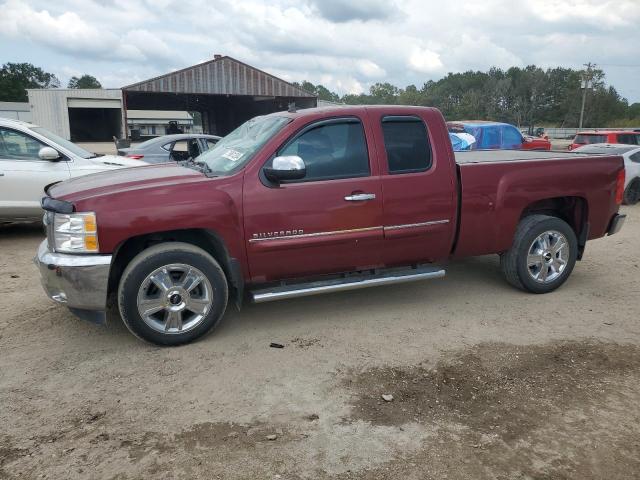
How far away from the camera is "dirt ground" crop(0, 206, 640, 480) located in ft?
9.07

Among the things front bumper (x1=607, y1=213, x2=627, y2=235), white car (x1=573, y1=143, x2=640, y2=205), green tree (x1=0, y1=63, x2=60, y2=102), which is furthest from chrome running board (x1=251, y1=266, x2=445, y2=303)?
green tree (x1=0, y1=63, x2=60, y2=102)

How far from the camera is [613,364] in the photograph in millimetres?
3895

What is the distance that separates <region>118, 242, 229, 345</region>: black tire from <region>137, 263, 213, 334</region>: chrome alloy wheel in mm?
18

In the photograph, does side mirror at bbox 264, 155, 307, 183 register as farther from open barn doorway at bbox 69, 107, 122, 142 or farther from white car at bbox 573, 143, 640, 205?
open barn doorway at bbox 69, 107, 122, 142

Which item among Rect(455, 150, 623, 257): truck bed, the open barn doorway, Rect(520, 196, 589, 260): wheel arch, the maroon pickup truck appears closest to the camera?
the maroon pickup truck

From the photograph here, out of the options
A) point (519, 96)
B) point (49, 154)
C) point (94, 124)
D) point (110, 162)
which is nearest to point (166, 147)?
point (110, 162)

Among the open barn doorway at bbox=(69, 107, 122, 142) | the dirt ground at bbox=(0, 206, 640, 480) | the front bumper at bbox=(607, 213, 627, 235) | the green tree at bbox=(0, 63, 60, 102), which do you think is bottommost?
the dirt ground at bbox=(0, 206, 640, 480)

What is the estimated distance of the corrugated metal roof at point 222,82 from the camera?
97.1ft

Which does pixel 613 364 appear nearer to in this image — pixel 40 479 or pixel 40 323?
pixel 40 479

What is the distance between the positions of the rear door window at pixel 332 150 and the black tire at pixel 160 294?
3.57ft

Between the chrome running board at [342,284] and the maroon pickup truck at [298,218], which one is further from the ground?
the maroon pickup truck at [298,218]

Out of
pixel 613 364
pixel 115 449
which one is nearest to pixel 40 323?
pixel 115 449

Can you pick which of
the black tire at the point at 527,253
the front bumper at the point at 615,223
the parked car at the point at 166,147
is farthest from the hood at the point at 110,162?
the front bumper at the point at 615,223

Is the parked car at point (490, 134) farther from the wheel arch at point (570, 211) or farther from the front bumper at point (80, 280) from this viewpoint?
the front bumper at point (80, 280)
